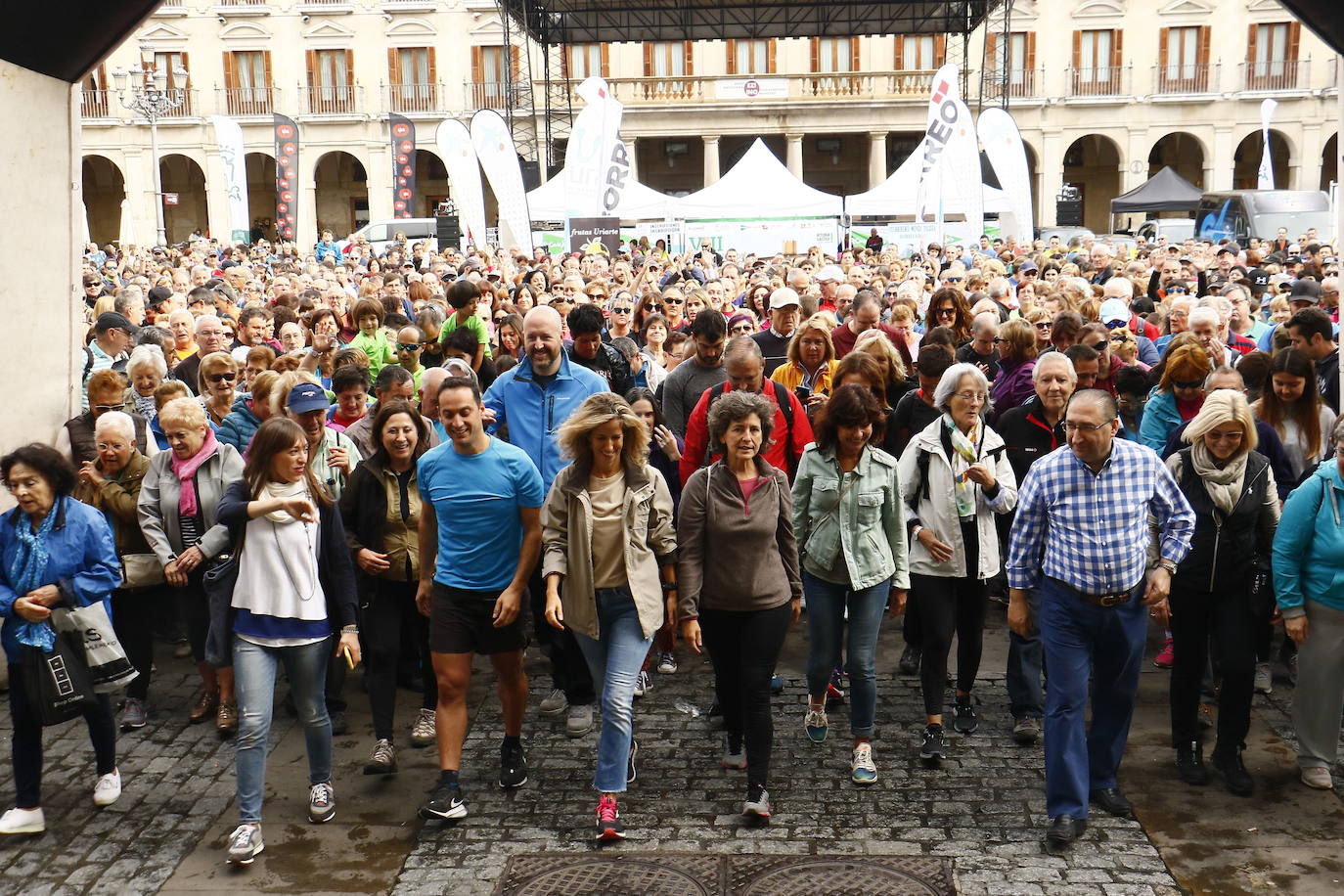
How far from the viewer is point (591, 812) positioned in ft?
18.0

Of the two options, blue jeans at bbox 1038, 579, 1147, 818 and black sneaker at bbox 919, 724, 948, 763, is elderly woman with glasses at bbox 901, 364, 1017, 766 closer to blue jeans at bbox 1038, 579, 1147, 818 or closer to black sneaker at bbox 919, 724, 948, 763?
black sneaker at bbox 919, 724, 948, 763

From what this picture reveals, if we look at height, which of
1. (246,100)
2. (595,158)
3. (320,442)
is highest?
(246,100)

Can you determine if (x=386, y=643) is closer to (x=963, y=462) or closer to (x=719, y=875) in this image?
(x=719, y=875)

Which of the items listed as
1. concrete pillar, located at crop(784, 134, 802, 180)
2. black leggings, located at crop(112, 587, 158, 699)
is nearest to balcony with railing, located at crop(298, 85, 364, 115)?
concrete pillar, located at crop(784, 134, 802, 180)

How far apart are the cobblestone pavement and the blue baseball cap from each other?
1599 mm

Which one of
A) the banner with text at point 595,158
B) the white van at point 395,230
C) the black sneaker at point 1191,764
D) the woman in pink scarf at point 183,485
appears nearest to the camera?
the black sneaker at point 1191,764

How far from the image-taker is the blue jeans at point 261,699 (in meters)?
5.13

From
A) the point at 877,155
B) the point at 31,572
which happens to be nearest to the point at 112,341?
the point at 31,572

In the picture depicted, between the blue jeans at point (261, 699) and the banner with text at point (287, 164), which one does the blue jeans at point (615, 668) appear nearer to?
the blue jeans at point (261, 699)

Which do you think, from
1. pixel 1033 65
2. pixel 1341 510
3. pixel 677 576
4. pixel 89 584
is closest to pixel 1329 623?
pixel 1341 510

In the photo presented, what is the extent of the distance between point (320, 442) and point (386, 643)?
3.29 ft

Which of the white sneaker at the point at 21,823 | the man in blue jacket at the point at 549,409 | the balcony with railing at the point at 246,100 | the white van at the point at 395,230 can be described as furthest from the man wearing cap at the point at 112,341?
the balcony with railing at the point at 246,100

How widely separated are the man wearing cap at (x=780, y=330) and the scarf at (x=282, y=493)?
3948 millimetres

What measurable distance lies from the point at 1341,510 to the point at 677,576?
108 inches
